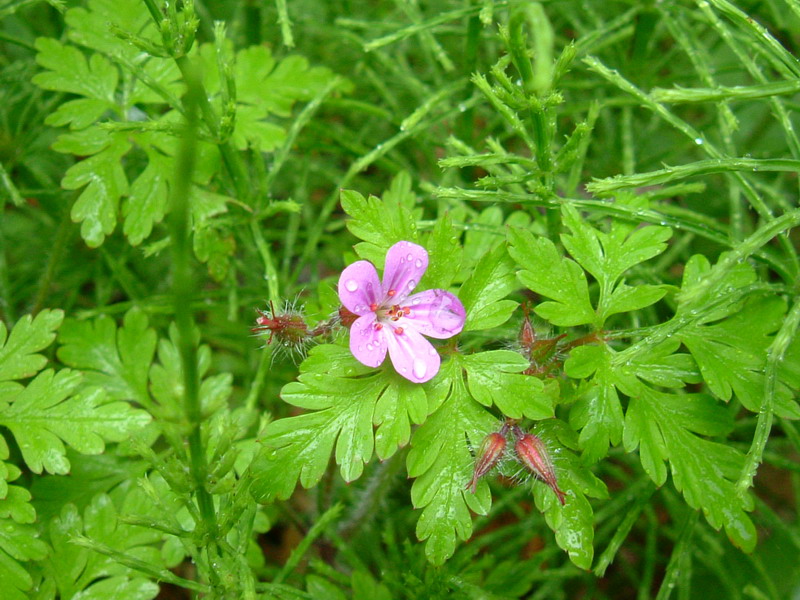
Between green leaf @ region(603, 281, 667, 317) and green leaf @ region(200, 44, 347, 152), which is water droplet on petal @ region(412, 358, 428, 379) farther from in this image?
green leaf @ region(200, 44, 347, 152)

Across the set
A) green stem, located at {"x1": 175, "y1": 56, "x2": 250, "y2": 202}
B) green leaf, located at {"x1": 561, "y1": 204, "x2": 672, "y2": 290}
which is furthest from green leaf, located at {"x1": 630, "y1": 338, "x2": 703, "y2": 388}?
green stem, located at {"x1": 175, "y1": 56, "x2": 250, "y2": 202}

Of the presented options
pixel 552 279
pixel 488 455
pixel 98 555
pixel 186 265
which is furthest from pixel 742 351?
pixel 98 555

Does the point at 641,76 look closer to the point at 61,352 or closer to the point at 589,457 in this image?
the point at 589,457

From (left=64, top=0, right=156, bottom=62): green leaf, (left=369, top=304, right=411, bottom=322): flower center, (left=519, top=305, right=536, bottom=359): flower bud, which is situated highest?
(left=64, top=0, right=156, bottom=62): green leaf

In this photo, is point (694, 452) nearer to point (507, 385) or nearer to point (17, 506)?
point (507, 385)

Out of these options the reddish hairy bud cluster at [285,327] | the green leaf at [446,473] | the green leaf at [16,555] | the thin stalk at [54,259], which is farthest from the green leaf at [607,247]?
the thin stalk at [54,259]
